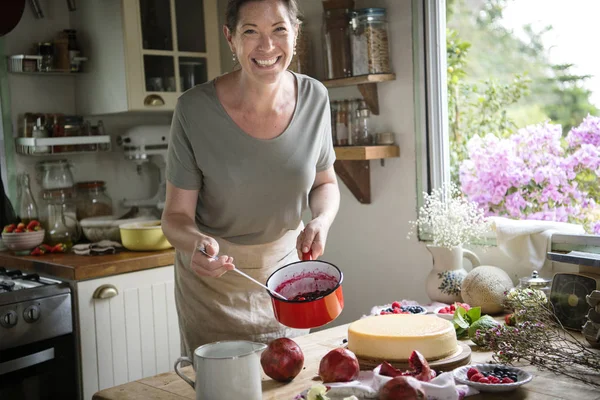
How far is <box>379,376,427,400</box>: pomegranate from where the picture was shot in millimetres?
1261

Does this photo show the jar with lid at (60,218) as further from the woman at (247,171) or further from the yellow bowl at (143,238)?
the woman at (247,171)

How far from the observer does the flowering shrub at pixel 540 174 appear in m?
2.41

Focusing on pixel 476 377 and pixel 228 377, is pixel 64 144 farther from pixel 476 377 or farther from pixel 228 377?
pixel 476 377

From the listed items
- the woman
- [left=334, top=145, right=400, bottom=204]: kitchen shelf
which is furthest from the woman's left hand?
[left=334, top=145, right=400, bottom=204]: kitchen shelf

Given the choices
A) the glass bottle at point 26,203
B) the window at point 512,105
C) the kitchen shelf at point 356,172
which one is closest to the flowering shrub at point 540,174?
the window at point 512,105

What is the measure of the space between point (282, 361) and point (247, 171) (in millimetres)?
555

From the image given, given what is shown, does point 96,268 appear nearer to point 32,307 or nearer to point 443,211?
point 32,307

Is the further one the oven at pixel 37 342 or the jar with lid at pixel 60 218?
the jar with lid at pixel 60 218

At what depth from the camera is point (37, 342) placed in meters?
2.55

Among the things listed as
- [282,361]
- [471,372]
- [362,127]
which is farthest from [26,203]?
[471,372]

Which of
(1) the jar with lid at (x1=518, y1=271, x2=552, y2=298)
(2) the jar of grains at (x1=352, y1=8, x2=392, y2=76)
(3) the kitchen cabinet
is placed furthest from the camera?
(3) the kitchen cabinet

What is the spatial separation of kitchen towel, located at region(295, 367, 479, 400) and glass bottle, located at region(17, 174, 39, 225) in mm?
2116

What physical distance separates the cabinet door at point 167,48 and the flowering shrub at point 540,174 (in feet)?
4.58

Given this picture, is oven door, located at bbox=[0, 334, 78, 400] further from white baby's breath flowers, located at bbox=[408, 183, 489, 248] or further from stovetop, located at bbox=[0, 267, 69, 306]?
white baby's breath flowers, located at bbox=[408, 183, 489, 248]
